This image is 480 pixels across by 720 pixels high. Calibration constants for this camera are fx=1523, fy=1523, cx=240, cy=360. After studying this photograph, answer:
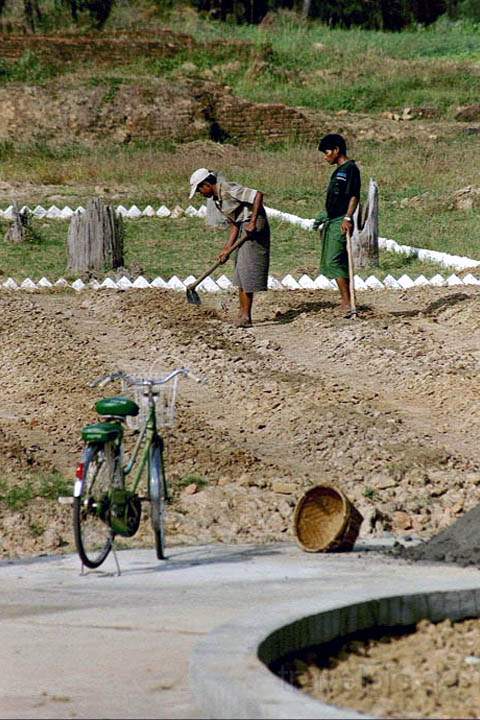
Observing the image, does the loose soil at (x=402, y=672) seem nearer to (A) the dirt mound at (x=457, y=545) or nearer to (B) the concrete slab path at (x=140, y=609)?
(B) the concrete slab path at (x=140, y=609)

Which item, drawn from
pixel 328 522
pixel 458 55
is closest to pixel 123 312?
pixel 328 522

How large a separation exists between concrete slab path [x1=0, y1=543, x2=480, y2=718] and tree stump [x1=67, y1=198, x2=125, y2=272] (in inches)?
435

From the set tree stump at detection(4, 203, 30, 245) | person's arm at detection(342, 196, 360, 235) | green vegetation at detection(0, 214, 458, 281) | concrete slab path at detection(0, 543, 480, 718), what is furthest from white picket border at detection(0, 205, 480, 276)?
concrete slab path at detection(0, 543, 480, 718)

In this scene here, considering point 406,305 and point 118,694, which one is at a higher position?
point 118,694

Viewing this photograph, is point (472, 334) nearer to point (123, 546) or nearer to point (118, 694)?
point (123, 546)

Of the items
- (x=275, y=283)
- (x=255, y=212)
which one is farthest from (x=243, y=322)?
(x=275, y=283)

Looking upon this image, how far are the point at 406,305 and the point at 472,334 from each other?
1723mm

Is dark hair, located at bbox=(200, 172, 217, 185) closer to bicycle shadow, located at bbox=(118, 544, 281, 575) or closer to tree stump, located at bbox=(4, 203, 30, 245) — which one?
bicycle shadow, located at bbox=(118, 544, 281, 575)

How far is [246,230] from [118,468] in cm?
648

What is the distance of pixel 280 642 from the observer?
5.57 meters

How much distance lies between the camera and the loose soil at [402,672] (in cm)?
520

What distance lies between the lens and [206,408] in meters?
12.3

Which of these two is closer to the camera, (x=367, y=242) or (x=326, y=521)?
(x=326, y=521)

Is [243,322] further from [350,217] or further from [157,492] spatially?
[157,492]
